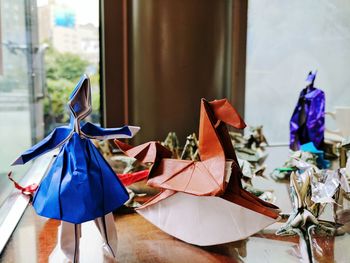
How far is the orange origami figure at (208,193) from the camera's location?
43 centimetres

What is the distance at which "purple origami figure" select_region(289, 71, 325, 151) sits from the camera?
2.75 feet

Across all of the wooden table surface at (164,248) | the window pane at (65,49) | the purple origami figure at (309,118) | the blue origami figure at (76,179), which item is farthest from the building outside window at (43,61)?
the purple origami figure at (309,118)

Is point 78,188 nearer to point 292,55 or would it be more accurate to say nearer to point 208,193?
point 208,193

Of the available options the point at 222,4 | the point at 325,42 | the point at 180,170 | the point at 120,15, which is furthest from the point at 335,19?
the point at 180,170

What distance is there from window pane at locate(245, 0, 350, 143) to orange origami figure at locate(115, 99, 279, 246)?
0.73 m

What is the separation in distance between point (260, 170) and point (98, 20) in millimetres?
644

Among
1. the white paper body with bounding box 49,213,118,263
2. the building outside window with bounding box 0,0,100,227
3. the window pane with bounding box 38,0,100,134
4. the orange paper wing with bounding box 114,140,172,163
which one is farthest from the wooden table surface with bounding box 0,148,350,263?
the window pane with bounding box 38,0,100,134

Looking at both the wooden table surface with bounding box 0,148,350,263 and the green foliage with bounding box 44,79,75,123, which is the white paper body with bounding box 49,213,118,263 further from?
the green foliage with bounding box 44,79,75,123

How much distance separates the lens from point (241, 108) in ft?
3.60

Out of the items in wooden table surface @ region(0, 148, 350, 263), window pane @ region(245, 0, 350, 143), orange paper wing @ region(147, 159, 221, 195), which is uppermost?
window pane @ region(245, 0, 350, 143)

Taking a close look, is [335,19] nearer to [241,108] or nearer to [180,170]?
[241,108]

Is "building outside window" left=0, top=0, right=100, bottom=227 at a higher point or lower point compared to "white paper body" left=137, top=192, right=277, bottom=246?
higher

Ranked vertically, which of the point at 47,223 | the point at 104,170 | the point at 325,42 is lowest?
the point at 47,223

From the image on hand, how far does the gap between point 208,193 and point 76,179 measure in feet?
0.46
